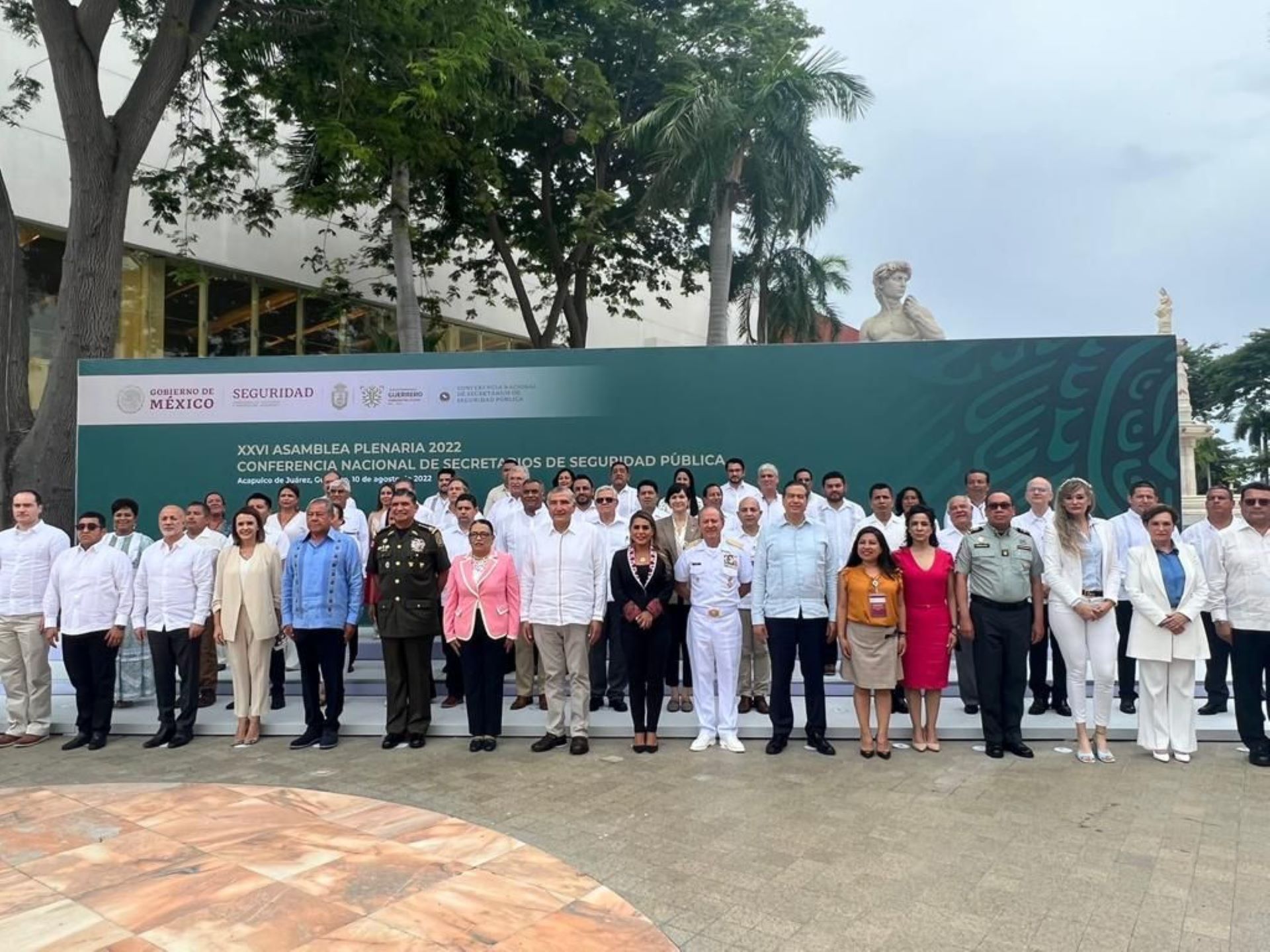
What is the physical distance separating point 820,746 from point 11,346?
9670 mm

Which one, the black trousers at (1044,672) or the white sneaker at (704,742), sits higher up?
the black trousers at (1044,672)

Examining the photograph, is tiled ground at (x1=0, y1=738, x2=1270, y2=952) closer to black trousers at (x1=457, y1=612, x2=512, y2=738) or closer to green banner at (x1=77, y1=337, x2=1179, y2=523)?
black trousers at (x1=457, y1=612, x2=512, y2=738)

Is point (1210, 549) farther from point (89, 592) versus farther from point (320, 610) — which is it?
point (89, 592)

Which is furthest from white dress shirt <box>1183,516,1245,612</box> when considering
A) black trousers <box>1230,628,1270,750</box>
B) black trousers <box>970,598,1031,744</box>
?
black trousers <box>970,598,1031,744</box>

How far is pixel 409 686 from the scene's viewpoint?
5781 millimetres

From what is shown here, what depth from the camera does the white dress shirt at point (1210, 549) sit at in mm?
5277

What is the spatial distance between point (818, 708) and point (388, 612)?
2.96m

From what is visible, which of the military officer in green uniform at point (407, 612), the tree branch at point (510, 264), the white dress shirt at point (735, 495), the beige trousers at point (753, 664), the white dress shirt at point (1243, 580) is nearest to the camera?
the white dress shirt at point (1243, 580)

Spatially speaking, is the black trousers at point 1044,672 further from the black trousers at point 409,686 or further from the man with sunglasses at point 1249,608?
the black trousers at point 409,686

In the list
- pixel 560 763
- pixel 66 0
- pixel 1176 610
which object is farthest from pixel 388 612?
pixel 66 0

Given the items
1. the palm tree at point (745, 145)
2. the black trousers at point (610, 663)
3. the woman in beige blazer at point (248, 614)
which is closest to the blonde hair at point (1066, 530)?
the black trousers at point (610, 663)

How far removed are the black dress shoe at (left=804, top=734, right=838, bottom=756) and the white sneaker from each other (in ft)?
2.05

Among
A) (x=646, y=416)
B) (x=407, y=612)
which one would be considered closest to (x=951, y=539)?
(x=646, y=416)

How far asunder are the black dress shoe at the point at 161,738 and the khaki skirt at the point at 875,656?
478 cm
